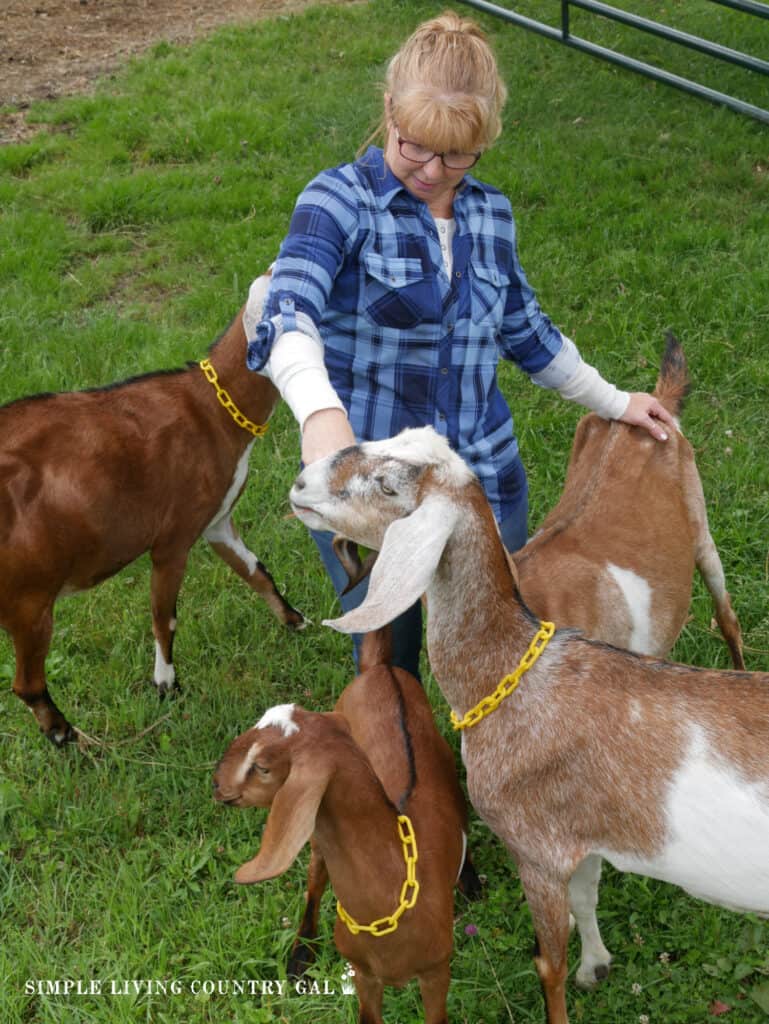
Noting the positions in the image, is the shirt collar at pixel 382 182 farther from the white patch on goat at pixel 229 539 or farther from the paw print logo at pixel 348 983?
the paw print logo at pixel 348 983

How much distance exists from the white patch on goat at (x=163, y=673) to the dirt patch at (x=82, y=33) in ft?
18.6

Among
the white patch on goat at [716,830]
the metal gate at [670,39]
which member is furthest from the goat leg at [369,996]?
the metal gate at [670,39]

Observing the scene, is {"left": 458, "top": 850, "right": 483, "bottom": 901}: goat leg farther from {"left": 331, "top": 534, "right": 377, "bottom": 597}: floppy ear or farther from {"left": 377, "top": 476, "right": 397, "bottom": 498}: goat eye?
{"left": 377, "top": 476, "right": 397, "bottom": 498}: goat eye

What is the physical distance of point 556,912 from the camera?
2.64 metres

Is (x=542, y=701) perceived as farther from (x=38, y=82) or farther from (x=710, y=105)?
(x=38, y=82)

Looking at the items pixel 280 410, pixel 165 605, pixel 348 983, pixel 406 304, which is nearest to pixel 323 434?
pixel 406 304

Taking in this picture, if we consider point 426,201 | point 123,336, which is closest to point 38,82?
point 123,336

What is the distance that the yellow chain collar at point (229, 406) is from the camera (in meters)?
3.94

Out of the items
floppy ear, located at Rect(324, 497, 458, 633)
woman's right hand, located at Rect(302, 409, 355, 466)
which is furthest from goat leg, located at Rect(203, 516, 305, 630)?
floppy ear, located at Rect(324, 497, 458, 633)

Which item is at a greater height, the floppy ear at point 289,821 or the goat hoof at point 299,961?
the floppy ear at point 289,821

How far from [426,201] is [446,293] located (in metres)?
0.25

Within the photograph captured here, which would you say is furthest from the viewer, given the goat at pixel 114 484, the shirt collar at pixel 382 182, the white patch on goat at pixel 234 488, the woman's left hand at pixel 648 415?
the white patch on goat at pixel 234 488

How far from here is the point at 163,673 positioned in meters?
4.11

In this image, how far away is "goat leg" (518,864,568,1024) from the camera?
2629 millimetres
